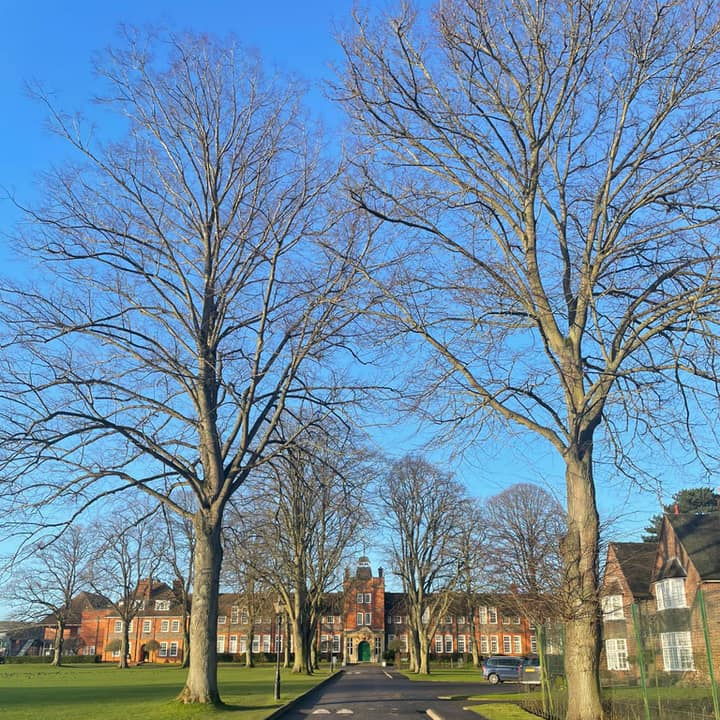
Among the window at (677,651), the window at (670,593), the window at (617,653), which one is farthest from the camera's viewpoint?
the window at (670,593)

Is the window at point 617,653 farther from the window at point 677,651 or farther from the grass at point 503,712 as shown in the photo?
the window at point 677,651

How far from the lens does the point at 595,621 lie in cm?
1371

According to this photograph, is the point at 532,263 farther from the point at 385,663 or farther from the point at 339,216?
the point at 385,663

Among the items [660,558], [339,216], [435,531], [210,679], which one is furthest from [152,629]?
[339,216]

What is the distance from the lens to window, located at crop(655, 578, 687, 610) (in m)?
38.2

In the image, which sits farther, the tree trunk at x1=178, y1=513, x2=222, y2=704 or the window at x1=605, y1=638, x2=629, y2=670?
the tree trunk at x1=178, y1=513, x2=222, y2=704

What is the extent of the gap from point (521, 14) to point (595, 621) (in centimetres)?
1147

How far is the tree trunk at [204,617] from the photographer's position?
63.1 feet

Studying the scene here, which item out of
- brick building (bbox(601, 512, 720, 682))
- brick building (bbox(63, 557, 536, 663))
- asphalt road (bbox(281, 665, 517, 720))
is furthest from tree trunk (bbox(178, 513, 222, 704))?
brick building (bbox(63, 557, 536, 663))

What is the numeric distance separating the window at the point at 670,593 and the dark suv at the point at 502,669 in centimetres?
927

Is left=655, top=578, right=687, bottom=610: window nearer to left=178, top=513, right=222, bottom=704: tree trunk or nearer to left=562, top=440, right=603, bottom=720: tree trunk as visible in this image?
left=178, top=513, right=222, bottom=704: tree trunk

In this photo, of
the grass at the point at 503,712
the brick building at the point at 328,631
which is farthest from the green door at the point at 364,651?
the grass at the point at 503,712

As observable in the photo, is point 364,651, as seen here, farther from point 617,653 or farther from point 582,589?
point 582,589

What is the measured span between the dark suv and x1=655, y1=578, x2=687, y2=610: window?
9.27 m
